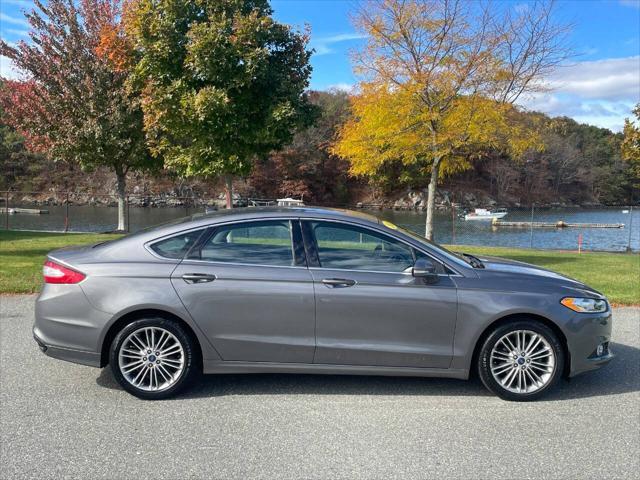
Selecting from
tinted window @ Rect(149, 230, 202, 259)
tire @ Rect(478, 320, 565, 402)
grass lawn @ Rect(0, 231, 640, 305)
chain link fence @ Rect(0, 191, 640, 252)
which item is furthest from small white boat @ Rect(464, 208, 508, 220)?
tinted window @ Rect(149, 230, 202, 259)

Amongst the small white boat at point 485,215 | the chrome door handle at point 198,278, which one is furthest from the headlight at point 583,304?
the small white boat at point 485,215

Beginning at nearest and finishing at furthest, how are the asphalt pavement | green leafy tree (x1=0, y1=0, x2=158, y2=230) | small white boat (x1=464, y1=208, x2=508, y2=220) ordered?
the asphalt pavement → green leafy tree (x1=0, y1=0, x2=158, y2=230) → small white boat (x1=464, y1=208, x2=508, y2=220)

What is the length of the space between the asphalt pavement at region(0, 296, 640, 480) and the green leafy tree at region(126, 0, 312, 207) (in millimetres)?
7304

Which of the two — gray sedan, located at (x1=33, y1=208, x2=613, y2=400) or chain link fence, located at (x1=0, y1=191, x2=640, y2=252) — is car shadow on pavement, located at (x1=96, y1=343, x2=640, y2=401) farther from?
chain link fence, located at (x1=0, y1=191, x2=640, y2=252)

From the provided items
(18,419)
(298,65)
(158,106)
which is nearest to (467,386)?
(18,419)

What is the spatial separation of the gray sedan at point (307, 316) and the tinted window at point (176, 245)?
0.01 meters

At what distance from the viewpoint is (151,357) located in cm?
422

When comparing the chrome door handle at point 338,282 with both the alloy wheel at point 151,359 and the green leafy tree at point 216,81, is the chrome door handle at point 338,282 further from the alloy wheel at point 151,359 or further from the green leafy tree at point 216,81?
the green leafy tree at point 216,81

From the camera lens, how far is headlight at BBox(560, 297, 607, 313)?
14.1 ft

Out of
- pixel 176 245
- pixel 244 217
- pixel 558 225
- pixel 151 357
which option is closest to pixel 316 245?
pixel 244 217

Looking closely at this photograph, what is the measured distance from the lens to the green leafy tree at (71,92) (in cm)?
1748

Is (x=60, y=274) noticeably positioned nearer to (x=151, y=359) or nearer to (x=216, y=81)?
(x=151, y=359)

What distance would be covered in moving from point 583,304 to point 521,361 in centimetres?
73

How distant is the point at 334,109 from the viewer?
74.4 metres
